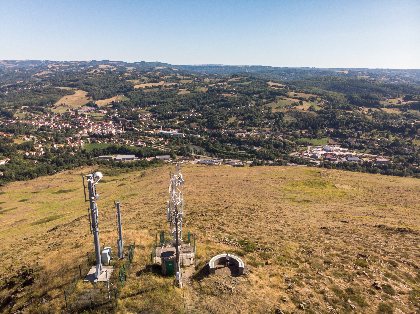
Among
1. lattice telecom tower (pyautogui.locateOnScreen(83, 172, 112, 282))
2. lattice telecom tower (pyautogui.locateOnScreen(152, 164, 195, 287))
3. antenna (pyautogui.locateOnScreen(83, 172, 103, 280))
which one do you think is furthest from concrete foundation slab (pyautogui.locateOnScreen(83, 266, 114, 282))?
lattice telecom tower (pyautogui.locateOnScreen(152, 164, 195, 287))

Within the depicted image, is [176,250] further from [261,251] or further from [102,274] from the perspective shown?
[261,251]

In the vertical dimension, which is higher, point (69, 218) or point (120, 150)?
point (69, 218)

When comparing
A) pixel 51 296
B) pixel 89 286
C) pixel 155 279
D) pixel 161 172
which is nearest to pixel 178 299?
pixel 155 279

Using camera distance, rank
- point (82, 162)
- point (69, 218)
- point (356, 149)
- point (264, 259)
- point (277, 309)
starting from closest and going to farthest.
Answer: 1. point (277, 309)
2. point (264, 259)
3. point (69, 218)
4. point (82, 162)
5. point (356, 149)

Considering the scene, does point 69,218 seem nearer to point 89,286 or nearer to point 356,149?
point 89,286

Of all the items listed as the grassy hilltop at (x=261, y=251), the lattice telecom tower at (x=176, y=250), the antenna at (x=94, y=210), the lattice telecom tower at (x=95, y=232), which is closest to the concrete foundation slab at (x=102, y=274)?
the lattice telecom tower at (x=95, y=232)

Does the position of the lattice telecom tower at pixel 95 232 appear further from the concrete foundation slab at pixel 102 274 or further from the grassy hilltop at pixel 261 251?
the grassy hilltop at pixel 261 251

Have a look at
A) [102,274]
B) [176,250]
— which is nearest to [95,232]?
[102,274]

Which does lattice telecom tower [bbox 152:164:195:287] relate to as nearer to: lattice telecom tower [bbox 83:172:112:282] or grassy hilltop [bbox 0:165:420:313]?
grassy hilltop [bbox 0:165:420:313]

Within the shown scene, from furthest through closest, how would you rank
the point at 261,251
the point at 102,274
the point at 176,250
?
the point at 261,251
the point at 102,274
the point at 176,250
